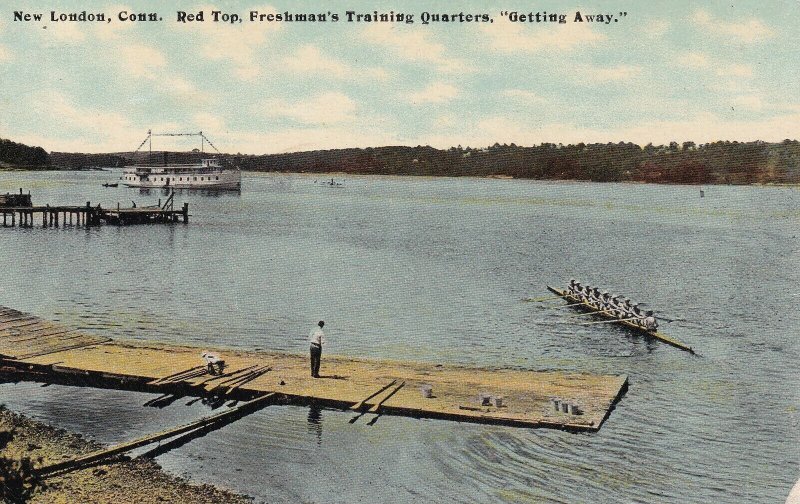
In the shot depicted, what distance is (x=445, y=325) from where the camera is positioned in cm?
3881

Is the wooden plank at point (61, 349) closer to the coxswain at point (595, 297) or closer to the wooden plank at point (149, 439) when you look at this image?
the wooden plank at point (149, 439)

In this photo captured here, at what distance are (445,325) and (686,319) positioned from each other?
1404 cm

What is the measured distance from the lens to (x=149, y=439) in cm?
1867

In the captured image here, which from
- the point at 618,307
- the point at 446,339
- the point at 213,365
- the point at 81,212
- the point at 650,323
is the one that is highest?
the point at 81,212

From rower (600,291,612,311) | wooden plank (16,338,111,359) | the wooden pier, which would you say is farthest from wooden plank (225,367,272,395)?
the wooden pier

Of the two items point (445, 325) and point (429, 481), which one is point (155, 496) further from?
point (445, 325)

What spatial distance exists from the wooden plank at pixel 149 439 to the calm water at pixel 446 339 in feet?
2.48

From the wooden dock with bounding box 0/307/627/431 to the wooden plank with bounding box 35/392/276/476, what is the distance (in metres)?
0.63

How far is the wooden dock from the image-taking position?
20.6 metres

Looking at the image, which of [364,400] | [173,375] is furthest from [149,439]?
[364,400]

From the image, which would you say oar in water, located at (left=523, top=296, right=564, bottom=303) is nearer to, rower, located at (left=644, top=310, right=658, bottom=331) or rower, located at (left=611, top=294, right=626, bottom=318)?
rower, located at (left=611, top=294, right=626, bottom=318)

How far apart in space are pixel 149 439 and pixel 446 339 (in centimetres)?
1915

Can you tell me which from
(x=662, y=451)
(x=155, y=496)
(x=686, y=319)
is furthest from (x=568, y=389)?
(x=686, y=319)

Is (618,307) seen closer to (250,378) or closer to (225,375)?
(250,378)
